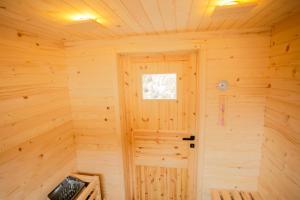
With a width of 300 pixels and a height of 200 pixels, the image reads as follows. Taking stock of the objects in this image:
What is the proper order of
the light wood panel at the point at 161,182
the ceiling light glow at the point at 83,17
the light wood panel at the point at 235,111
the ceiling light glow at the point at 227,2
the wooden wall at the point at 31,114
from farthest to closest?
1. the light wood panel at the point at 161,182
2. the light wood panel at the point at 235,111
3. the wooden wall at the point at 31,114
4. the ceiling light glow at the point at 83,17
5. the ceiling light glow at the point at 227,2

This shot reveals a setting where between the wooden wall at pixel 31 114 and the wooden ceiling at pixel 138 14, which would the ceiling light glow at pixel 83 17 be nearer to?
the wooden ceiling at pixel 138 14

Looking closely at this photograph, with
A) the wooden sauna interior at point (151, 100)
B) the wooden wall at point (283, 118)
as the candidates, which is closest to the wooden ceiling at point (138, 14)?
the wooden sauna interior at point (151, 100)

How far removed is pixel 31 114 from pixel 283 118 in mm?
2311

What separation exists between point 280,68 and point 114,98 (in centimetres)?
172

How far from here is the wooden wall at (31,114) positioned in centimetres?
135

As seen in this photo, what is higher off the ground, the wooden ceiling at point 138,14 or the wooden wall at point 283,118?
the wooden ceiling at point 138,14

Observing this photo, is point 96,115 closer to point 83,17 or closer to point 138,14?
point 83,17

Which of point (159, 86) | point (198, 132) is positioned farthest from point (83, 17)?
point (198, 132)

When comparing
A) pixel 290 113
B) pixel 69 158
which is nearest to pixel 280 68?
pixel 290 113

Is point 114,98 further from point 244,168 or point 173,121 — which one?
point 244,168

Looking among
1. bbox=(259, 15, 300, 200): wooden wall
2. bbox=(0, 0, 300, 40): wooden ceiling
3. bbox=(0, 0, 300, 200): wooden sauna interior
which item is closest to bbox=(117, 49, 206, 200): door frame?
bbox=(0, 0, 300, 200): wooden sauna interior

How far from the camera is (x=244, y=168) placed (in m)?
1.88

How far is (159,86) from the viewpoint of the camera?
2031 millimetres

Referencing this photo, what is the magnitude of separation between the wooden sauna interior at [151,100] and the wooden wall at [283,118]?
0.01 metres
